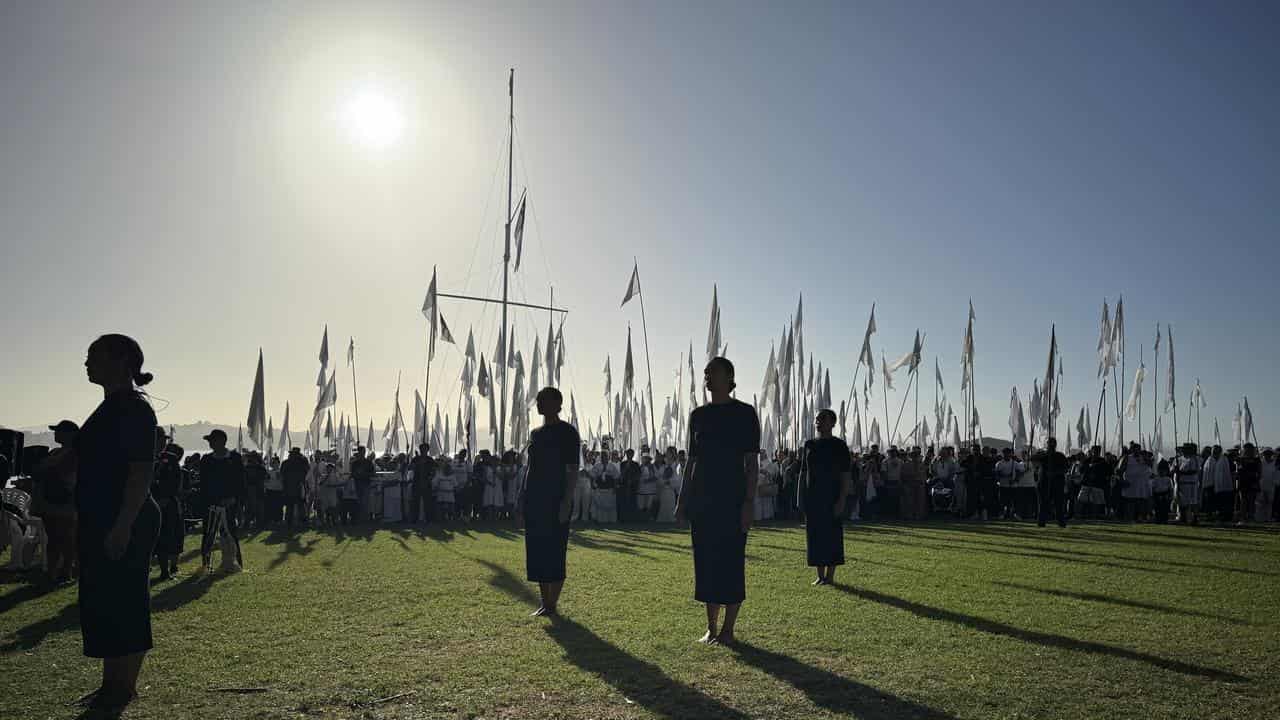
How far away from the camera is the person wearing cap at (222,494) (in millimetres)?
11703

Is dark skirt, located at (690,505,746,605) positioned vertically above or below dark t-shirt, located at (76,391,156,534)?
below

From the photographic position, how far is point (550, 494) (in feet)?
27.0

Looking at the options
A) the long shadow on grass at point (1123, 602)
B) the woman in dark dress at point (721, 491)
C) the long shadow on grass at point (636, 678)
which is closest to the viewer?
the long shadow on grass at point (636, 678)

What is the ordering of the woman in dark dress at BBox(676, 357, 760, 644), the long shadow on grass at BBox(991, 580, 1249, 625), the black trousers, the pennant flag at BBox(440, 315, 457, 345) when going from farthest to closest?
the pennant flag at BBox(440, 315, 457, 345) < the black trousers < the long shadow on grass at BBox(991, 580, 1249, 625) < the woman in dark dress at BBox(676, 357, 760, 644)

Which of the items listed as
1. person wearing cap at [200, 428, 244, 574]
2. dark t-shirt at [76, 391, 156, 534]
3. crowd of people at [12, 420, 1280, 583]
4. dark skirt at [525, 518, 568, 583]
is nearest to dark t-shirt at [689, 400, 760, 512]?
dark skirt at [525, 518, 568, 583]

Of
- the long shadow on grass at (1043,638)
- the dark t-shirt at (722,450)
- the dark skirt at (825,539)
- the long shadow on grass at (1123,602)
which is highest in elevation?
the dark t-shirt at (722,450)

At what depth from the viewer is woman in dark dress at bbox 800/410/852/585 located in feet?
33.2

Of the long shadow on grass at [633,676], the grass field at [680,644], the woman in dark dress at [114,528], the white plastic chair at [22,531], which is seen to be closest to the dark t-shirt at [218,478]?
the grass field at [680,644]

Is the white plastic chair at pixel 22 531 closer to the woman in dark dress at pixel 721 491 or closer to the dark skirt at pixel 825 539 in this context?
the woman in dark dress at pixel 721 491

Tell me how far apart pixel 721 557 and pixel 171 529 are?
8.60 meters

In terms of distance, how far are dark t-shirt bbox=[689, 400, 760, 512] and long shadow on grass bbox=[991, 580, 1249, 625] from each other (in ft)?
15.6

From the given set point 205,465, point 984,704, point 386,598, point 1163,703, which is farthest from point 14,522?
point 1163,703

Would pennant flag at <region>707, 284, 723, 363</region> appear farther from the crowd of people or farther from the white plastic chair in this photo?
the white plastic chair

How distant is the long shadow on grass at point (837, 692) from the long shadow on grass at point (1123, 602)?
4543 mm
